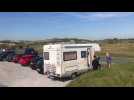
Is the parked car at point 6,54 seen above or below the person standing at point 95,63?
above

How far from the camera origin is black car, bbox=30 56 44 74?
832 centimetres

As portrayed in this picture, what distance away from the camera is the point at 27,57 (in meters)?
8.34

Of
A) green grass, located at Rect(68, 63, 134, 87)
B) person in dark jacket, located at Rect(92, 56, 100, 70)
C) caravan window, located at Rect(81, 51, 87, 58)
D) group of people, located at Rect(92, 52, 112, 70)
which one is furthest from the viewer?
caravan window, located at Rect(81, 51, 87, 58)

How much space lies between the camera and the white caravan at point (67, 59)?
8398 millimetres

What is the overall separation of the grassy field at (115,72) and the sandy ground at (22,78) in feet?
1.97

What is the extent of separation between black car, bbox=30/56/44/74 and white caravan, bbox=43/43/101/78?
0.36 feet

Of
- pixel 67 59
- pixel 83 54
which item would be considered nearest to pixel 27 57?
pixel 67 59

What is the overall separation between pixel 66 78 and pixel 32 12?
1.97 meters

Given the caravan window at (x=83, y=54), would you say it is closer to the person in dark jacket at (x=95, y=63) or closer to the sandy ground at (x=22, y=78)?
the person in dark jacket at (x=95, y=63)

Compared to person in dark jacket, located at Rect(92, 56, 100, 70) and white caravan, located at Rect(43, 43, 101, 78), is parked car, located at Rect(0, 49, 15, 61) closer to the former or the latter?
white caravan, located at Rect(43, 43, 101, 78)

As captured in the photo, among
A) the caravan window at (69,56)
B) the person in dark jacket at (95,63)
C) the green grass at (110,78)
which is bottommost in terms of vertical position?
the green grass at (110,78)

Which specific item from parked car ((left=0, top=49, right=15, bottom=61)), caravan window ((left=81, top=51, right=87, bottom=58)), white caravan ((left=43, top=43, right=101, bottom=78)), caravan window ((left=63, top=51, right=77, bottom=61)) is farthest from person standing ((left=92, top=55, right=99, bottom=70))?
parked car ((left=0, top=49, right=15, bottom=61))

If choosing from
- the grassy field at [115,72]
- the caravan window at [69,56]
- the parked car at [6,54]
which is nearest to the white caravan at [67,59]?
the caravan window at [69,56]

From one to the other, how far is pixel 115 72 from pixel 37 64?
2088 millimetres
